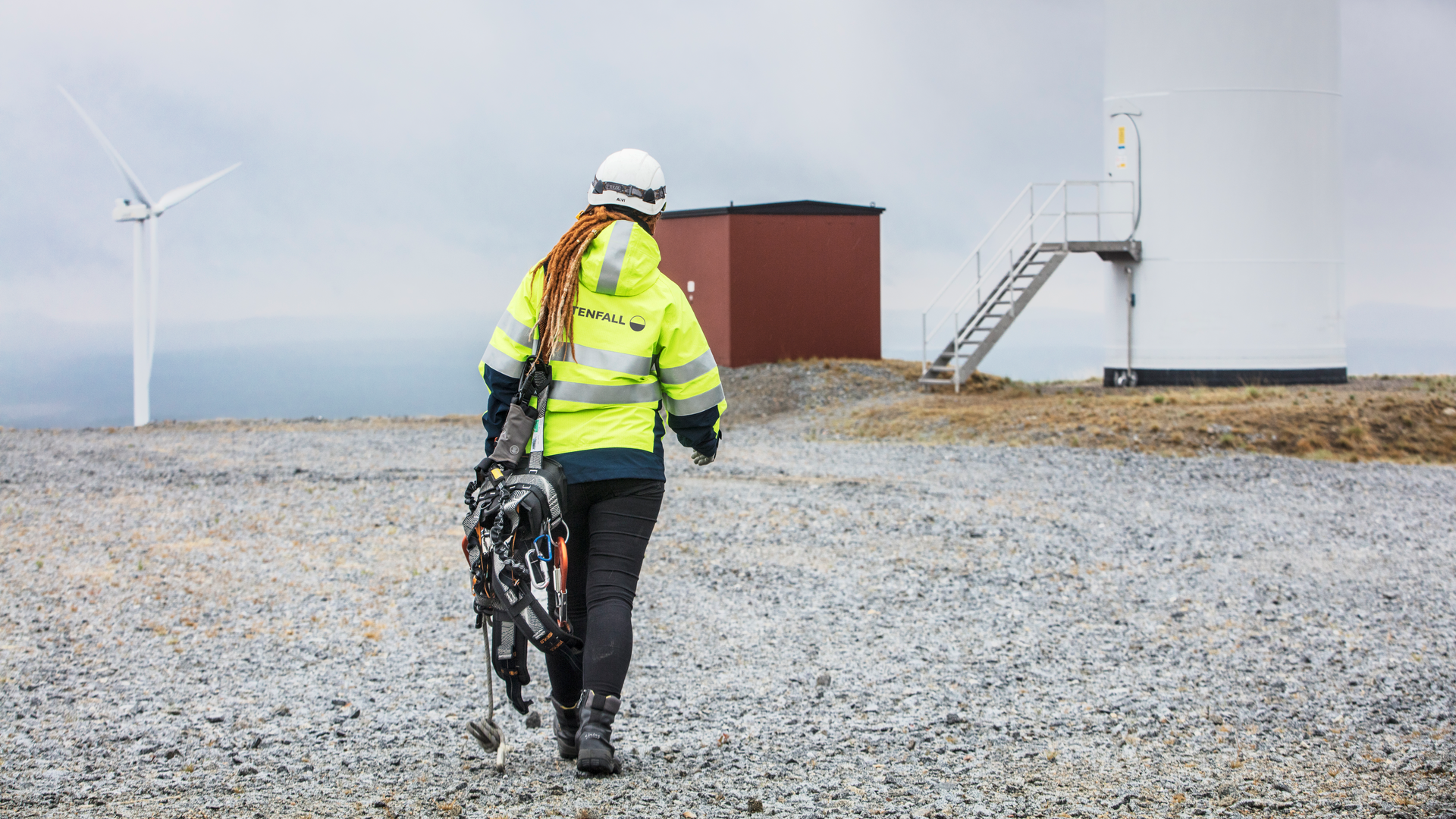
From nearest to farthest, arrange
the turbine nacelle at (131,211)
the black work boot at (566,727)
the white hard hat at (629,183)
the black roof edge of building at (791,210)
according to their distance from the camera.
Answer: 1. the white hard hat at (629,183)
2. the black work boot at (566,727)
3. the turbine nacelle at (131,211)
4. the black roof edge of building at (791,210)

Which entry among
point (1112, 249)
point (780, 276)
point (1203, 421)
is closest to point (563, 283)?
point (1203, 421)

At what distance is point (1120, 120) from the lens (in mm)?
19516

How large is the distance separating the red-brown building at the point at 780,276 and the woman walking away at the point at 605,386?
1931 cm

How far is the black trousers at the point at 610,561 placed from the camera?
361 cm

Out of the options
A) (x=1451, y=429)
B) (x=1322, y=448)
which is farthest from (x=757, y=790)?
(x=1451, y=429)

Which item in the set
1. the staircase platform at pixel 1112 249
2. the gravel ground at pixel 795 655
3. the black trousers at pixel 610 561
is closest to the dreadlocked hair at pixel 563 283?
the black trousers at pixel 610 561

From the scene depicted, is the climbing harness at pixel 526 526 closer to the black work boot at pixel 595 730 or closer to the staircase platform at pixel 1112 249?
the black work boot at pixel 595 730

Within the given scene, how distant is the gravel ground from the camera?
3857 mm

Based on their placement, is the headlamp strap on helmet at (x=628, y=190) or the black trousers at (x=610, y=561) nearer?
the black trousers at (x=610, y=561)

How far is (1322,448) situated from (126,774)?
13.6 meters

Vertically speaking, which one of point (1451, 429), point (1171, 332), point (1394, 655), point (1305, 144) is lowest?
point (1394, 655)

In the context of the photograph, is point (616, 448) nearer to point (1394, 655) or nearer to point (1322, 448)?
point (1394, 655)

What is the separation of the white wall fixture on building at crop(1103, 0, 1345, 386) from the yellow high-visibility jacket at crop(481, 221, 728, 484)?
1749cm

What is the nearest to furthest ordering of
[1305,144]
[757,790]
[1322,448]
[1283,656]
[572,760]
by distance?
[757,790] < [572,760] < [1283,656] < [1322,448] < [1305,144]
